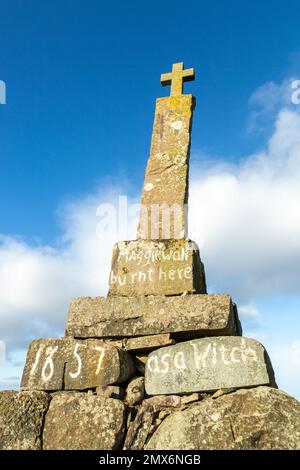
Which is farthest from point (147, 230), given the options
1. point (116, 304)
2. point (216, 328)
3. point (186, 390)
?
point (186, 390)

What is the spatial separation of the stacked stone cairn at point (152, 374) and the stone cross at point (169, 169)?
94mm

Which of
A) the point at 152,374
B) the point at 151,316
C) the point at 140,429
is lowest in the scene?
the point at 140,429

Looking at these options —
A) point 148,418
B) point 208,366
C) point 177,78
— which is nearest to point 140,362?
point 148,418

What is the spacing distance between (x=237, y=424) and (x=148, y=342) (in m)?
1.10

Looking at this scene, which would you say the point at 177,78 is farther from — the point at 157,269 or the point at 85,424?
the point at 85,424

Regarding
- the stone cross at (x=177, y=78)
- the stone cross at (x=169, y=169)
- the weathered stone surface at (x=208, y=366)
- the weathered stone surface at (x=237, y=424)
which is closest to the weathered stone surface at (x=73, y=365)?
the weathered stone surface at (x=208, y=366)

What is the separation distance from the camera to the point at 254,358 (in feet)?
12.0

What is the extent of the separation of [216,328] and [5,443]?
6.67ft

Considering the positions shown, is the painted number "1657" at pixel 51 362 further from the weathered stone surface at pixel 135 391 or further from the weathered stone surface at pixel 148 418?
the weathered stone surface at pixel 148 418

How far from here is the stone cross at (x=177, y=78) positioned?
5.81 metres

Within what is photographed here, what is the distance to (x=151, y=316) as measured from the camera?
13.7ft

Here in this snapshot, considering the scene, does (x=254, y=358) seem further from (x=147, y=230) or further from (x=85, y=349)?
(x=147, y=230)

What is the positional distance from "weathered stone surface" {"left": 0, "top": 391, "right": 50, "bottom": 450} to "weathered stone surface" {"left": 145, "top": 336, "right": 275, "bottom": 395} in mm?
960

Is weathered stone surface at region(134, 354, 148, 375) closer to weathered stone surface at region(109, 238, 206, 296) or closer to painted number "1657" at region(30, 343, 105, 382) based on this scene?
painted number "1657" at region(30, 343, 105, 382)
